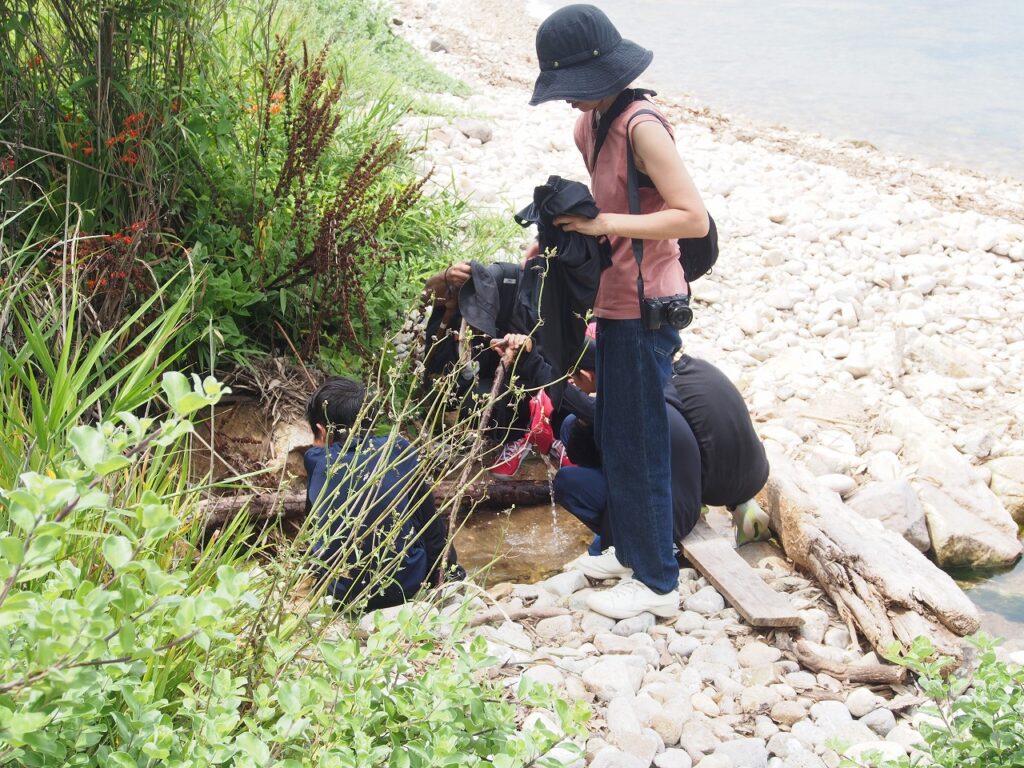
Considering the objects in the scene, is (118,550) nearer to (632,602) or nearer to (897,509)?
(632,602)

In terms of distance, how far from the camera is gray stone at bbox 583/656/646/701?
3.07 m

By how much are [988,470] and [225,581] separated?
439 centimetres

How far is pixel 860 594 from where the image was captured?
3551 mm

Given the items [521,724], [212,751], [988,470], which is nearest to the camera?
[212,751]

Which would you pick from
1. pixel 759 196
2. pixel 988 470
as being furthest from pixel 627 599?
pixel 759 196

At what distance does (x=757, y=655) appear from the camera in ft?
11.0

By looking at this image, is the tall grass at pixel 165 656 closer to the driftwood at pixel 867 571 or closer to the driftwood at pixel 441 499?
the driftwood at pixel 441 499

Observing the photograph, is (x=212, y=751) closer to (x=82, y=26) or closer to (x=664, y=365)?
(x=664, y=365)

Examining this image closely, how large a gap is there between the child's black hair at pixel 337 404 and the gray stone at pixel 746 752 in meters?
1.58

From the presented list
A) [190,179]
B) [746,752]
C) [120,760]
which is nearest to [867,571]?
[746,752]

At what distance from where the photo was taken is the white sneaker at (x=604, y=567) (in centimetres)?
376

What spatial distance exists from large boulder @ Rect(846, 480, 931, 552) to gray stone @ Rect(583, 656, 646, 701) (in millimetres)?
1632

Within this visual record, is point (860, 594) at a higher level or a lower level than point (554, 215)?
lower

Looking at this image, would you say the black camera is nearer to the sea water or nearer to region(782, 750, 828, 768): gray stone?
region(782, 750, 828, 768): gray stone
